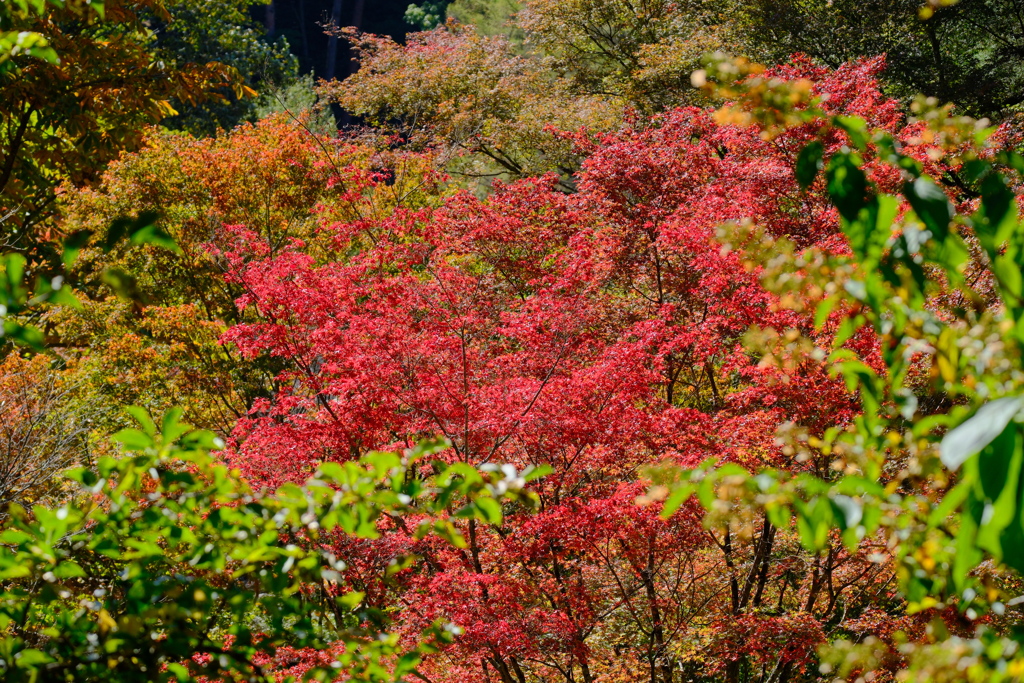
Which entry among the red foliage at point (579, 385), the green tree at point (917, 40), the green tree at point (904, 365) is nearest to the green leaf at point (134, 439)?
the green tree at point (904, 365)

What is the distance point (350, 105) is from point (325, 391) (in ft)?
44.1

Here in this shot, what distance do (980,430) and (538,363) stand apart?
681cm

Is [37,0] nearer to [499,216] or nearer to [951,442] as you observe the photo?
[951,442]

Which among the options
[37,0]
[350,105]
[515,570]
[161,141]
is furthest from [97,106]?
[350,105]

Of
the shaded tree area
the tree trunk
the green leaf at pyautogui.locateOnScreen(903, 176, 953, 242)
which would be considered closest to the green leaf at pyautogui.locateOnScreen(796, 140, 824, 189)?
the green leaf at pyautogui.locateOnScreen(903, 176, 953, 242)

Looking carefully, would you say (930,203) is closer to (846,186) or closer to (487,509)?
(846,186)

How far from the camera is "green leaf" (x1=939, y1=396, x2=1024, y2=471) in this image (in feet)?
3.28

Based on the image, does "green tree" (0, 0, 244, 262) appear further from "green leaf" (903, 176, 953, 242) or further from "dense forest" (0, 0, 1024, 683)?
"green leaf" (903, 176, 953, 242)

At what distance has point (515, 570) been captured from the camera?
22.8ft

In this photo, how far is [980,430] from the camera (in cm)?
102

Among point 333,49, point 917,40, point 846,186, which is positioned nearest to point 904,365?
point 846,186

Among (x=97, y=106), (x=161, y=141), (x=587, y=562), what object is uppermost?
(x=97, y=106)

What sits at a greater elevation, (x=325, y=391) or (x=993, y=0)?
(x=993, y=0)

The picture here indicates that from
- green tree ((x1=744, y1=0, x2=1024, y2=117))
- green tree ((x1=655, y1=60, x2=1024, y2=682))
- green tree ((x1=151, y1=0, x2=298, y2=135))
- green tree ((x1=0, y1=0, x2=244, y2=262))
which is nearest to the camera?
green tree ((x1=655, y1=60, x2=1024, y2=682))
